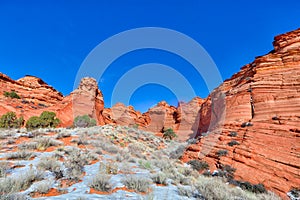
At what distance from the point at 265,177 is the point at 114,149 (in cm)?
768

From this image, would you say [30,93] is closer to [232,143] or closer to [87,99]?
[87,99]

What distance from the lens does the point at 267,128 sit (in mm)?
10164

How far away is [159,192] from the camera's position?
381 centimetres

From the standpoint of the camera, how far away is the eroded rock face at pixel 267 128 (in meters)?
7.23

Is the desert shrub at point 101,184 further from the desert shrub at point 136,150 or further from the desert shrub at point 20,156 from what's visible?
the desert shrub at point 136,150

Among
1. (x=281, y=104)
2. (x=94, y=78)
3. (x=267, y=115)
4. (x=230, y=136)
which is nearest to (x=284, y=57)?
(x=281, y=104)

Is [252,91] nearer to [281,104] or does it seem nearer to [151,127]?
[281,104]

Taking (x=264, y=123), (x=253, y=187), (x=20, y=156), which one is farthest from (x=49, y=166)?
(x=264, y=123)

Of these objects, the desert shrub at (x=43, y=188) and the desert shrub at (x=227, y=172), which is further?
the desert shrub at (x=227, y=172)

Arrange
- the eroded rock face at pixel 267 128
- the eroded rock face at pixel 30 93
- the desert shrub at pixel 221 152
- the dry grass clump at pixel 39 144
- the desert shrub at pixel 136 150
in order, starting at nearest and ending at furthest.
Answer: the dry grass clump at pixel 39 144, the eroded rock face at pixel 267 128, the desert shrub at pixel 136 150, the desert shrub at pixel 221 152, the eroded rock face at pixel 30 93

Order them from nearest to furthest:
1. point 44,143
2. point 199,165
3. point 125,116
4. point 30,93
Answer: point 44,143, point 199,165, point 30,93, point 125,116

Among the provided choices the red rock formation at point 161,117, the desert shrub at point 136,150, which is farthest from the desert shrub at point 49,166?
the red rock formation at point 161,117

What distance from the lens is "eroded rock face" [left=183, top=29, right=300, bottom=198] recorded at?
7230 mm

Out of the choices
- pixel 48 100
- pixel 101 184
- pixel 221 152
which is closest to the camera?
pixel 101 184
